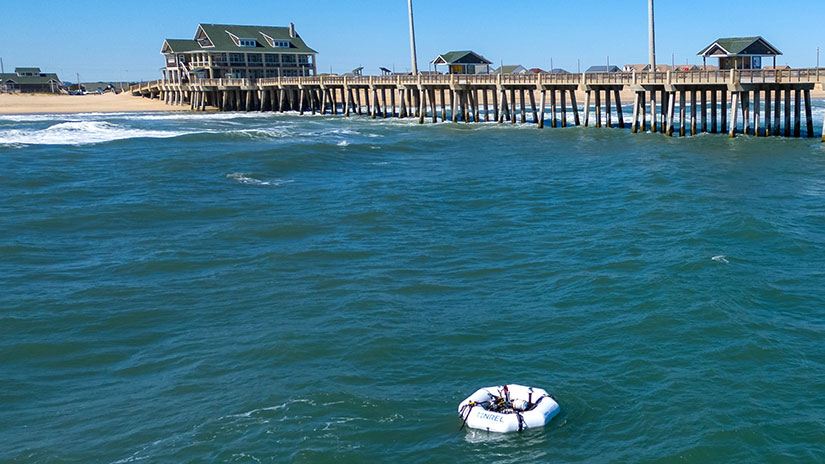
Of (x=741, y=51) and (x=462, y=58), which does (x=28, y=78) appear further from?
(x=741, y=51)

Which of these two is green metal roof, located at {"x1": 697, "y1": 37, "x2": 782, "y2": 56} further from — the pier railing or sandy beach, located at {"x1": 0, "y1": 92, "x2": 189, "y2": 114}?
sandy beach, located at {"x1": 0, "y1": 92, "x2": 189, "y2": 114}

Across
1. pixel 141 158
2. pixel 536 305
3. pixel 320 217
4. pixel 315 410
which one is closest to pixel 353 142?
pixel 141 158

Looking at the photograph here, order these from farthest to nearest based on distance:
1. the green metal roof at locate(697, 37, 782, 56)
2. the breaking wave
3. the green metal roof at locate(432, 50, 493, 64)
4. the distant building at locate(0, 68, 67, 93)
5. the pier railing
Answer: the distant building at locate(0, 68, 67, 93)
the green metal roof at locate(432, 50, 493, 64)
the breaking wave
the green metal roof at locate(697, 37, 782, 56)
the pier railing

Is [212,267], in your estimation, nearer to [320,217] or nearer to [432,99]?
[320,217]

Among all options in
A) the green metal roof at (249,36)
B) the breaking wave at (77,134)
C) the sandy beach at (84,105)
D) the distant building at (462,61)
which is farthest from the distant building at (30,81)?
the distant building at (462,61)

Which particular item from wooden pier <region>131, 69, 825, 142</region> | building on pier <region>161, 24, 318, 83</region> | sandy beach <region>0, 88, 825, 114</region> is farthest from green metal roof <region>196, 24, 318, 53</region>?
sandy beach <region>0, 88, 825, 114</region>

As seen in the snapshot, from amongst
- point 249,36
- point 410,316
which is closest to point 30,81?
point 249,36

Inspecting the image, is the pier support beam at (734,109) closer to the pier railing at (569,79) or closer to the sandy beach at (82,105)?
the pier railing at (569,79)
